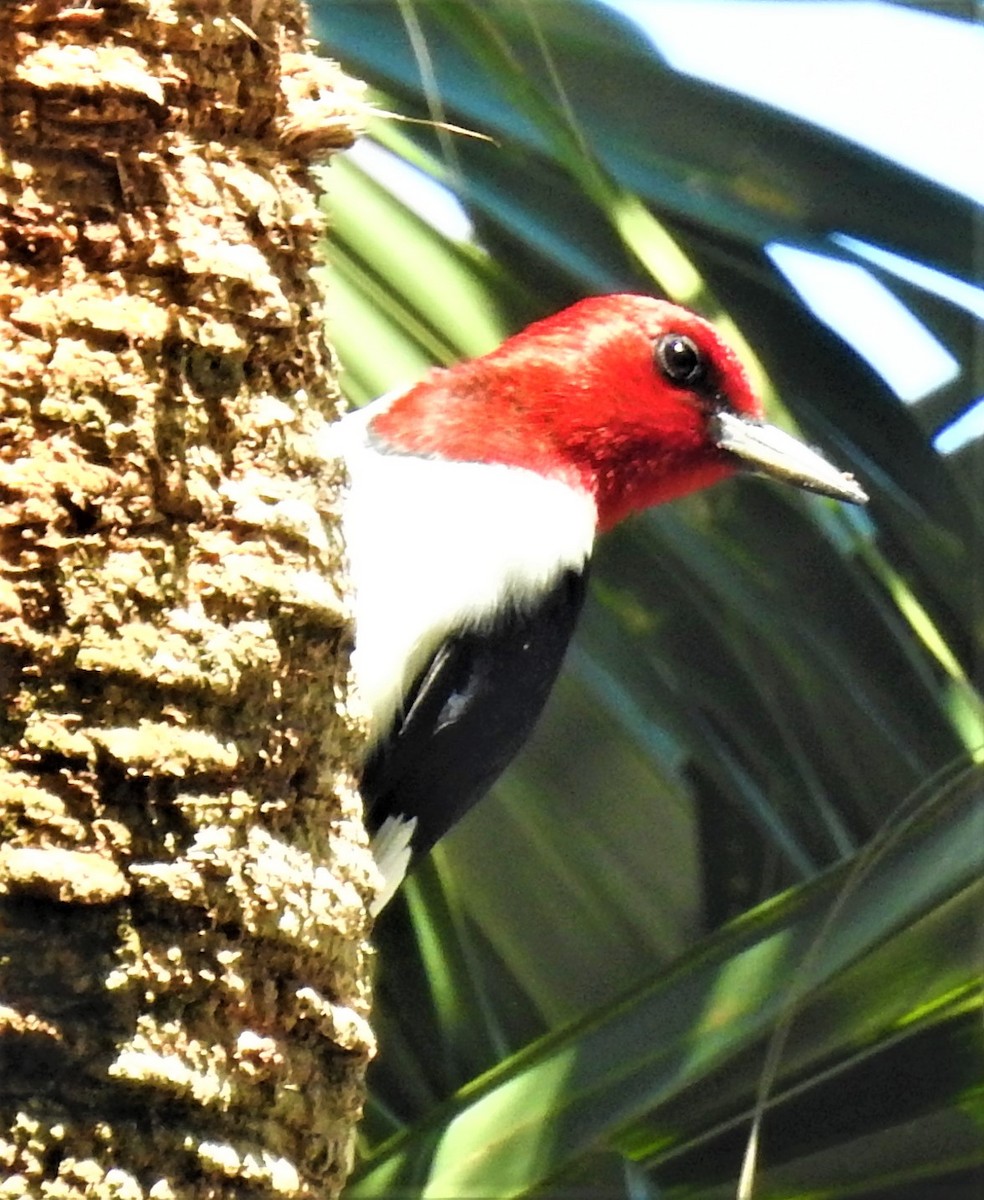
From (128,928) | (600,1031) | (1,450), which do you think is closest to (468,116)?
(600,1031)

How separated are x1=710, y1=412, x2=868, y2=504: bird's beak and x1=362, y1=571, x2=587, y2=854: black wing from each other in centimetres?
26

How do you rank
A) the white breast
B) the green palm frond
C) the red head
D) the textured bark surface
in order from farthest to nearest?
1. the green palm frond
2. the red head
3. the white breast
4. the textured bark surface

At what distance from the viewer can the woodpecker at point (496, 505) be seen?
1605 millimetres

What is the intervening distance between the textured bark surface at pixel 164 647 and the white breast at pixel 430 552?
61 cm

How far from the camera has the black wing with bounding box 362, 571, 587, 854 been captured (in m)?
1.64

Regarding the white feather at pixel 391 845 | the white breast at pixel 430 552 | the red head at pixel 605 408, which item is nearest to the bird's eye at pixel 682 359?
the red head at pixel 605 408

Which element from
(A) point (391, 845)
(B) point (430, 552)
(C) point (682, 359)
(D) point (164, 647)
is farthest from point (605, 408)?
(D) point (164, 647)

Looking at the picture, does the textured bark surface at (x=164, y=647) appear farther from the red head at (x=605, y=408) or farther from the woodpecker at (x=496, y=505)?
the red head at (x=605, y=408)

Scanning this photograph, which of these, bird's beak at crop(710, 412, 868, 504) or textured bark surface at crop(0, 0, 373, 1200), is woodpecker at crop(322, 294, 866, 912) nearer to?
bird's beak at crop(710, 412, 868, 504)

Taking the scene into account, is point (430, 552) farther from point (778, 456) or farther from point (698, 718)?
point (698, 718)

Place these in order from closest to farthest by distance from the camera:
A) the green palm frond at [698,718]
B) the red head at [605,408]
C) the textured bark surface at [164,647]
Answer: the textured bark surface at [164,647] < the red head at [605,408] < the green palm frond at [698,718]

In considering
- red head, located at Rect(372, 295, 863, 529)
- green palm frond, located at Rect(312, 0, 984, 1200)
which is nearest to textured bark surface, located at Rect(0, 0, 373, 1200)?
red head, located at Rect(372, 295, 863, 529)

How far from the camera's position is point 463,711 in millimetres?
1649

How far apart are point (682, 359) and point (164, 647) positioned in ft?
3.54
